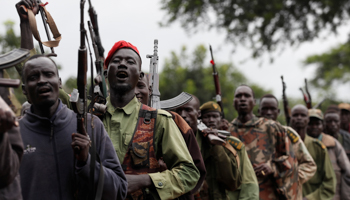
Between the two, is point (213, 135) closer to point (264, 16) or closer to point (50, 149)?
point (50, 149)

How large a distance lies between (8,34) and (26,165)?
45.6ft

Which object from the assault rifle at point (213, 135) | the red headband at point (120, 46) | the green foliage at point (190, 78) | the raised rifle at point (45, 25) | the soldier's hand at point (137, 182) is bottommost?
the green foliage at point (190, 78)

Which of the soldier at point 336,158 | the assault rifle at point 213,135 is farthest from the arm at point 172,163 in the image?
the soldier at point 336,158

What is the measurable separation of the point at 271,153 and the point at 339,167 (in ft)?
9.82

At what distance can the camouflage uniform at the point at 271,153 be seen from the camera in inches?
296

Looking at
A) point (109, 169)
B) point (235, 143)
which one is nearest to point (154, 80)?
→ point (235, 143)

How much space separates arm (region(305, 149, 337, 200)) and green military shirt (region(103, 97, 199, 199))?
5.46 m

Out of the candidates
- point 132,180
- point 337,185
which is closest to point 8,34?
point 337,185

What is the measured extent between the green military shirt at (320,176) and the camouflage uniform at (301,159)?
86 centimetres

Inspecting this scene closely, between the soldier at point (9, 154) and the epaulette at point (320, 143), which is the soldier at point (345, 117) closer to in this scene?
the epaulette at point (320, 143)

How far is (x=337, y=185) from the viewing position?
9.91 metres

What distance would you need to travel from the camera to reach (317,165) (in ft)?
30.8

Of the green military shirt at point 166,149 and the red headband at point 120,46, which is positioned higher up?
the red headband at point 120,46

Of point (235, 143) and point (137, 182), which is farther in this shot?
point (235, 143)
